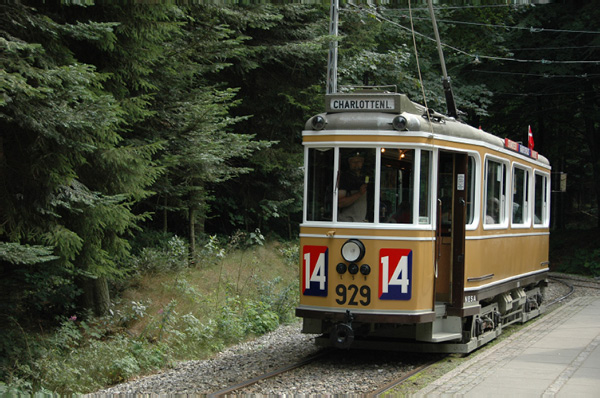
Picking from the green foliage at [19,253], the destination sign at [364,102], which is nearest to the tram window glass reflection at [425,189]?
the destination sign at [364,102]

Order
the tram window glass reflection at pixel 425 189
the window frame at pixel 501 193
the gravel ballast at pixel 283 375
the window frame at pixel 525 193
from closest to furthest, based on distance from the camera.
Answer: the gravel ballast at pixel 283 375
the tram window glass reflection at pixel 425 189
the window frame at pixel 501 193
the window frame at pixel 525 193

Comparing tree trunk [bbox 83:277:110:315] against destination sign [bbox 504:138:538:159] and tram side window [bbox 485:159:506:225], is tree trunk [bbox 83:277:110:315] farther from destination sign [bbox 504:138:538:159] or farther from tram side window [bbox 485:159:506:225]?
destination sign [bbox 504:138:538:159]

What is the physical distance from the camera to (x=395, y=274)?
9.03m

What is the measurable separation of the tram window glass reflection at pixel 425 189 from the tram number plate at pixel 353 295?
1187 millimetres

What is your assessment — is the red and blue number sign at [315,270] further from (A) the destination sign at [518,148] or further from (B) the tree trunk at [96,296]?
(A) the destination sign at [518,148]

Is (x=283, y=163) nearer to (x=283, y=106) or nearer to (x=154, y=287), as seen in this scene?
(x=283, y=106)

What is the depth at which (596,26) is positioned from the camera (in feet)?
86.4

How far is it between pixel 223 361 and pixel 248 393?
236 centimetres

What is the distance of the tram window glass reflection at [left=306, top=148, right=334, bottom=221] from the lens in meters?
9.37

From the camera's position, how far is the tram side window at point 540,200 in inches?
563

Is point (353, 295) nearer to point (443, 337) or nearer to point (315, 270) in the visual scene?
point (315, 270)

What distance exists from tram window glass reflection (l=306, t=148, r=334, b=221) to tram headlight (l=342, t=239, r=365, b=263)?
0.47m

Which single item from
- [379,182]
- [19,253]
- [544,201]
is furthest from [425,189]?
[544,201]

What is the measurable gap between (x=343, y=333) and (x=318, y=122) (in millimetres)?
2760
